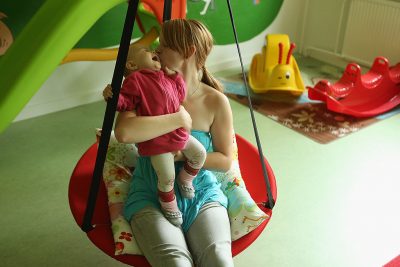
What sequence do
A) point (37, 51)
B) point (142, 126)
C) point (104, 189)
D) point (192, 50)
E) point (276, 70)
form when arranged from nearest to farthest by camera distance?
1. point (37, 51)
2. point (142, 126)
3. point (192, 50)
4. point (104, 189)
5. point (276, 70)

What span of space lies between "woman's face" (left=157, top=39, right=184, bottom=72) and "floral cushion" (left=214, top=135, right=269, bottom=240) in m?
0.49

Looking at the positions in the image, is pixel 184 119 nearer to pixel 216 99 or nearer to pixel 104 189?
pixel 216 99

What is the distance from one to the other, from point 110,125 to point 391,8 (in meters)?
2.94

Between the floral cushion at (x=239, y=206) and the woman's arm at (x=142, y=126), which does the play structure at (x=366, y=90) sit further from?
the woman's arm at (x=142, y=126)

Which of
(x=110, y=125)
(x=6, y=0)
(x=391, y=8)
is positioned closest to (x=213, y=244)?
(x=110, y=125)

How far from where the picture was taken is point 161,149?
1.31 metres

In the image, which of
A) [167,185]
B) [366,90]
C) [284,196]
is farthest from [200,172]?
[366,90]

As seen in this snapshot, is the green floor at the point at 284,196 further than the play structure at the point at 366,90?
No

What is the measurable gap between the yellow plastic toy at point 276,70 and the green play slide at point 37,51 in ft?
8.34

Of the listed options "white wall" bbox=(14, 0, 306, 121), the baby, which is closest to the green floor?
"white wall" bbox=(14, 0, 306, 121)

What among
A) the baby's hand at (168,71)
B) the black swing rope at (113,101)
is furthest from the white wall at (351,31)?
the black swing rope at (113,101)

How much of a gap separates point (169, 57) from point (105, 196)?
2.08ft

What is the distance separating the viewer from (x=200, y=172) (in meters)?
1.56

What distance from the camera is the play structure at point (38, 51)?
71 cm
